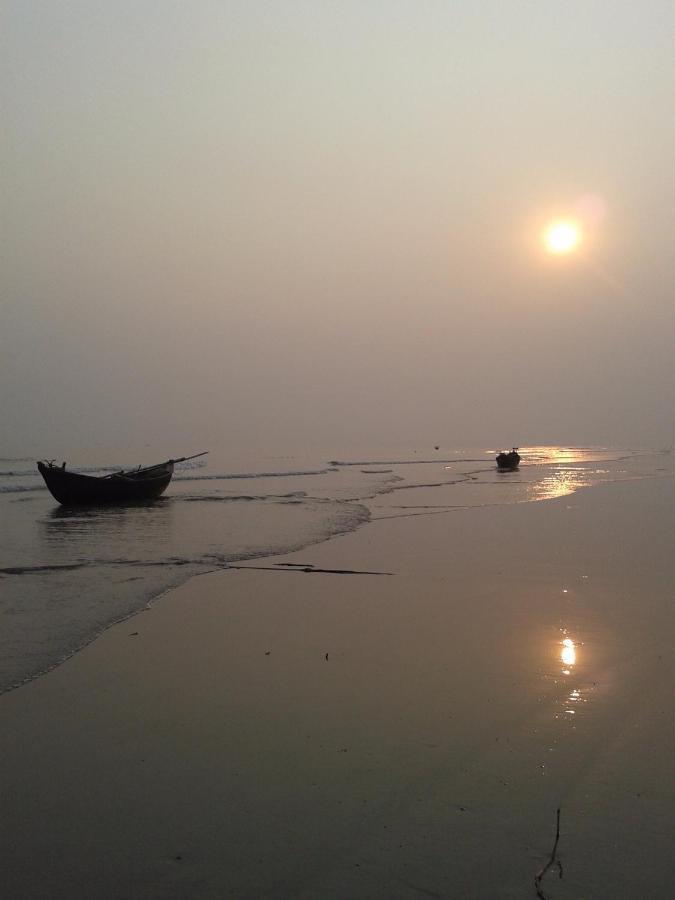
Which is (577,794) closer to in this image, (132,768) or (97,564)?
(132,768)

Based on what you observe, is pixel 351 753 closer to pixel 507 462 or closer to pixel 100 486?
pixel 100 486

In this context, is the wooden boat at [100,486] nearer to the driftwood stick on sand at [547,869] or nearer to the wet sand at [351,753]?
the wet sand at [351,753]

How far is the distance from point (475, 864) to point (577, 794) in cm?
86

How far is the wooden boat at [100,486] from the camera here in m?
25.3

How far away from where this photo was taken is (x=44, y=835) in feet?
11.4

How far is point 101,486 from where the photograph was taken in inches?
1035

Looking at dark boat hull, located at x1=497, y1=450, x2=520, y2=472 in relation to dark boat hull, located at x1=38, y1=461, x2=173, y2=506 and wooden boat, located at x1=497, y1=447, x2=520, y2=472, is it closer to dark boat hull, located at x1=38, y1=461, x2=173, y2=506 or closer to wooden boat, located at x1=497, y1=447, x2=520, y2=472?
wooden boat, located at x1=497, y1=447, x2=520, y2=472

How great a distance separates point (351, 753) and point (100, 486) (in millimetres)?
23658

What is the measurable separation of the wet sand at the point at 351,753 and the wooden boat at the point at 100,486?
18.5 meters

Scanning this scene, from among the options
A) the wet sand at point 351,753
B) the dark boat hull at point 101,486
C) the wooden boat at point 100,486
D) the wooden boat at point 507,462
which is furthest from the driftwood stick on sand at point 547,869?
the wooden boat at point 507,462

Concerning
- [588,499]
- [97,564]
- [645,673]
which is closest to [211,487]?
[588,499]

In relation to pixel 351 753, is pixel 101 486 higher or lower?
higher

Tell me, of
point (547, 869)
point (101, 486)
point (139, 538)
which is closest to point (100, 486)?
point (101, 486)

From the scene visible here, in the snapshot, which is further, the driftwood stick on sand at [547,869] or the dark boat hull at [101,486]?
the dark boat hull at [101,486]
